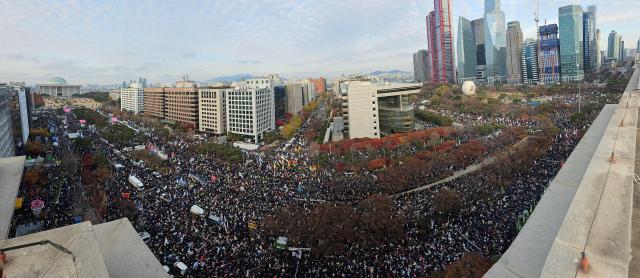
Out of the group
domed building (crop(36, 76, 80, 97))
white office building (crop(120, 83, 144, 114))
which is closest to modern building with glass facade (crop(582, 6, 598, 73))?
white office building (crop(120, 83, 144, 114))

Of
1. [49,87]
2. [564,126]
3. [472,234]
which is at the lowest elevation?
[472,234]

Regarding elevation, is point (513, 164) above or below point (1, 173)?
below

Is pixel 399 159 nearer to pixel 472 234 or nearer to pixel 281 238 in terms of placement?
pixel 472 234

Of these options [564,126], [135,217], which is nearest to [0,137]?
[135,217]

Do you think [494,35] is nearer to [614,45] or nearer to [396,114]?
[614,45]

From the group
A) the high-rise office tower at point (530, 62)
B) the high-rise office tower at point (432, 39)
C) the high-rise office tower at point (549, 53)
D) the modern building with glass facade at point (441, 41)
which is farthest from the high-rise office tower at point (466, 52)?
the high-rise office tower at point (549, 53)

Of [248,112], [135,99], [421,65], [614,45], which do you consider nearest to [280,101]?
[248,112]

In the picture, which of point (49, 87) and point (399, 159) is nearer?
point (399, 159)

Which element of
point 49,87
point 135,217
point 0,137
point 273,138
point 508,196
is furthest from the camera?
point 49,87
